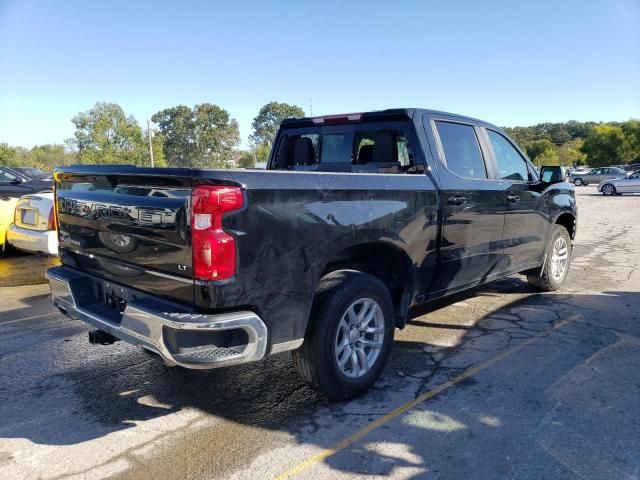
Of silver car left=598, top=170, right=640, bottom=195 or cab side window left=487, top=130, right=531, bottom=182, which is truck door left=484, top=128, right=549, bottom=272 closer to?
cab side window left=487, top=130, right=531, bottom=182

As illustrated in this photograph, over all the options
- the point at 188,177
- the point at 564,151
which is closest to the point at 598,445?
the point at 188,177

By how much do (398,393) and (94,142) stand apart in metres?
49.2

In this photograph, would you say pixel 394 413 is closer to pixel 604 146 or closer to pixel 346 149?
pixel 346 149

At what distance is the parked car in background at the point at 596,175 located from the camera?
1448 inches

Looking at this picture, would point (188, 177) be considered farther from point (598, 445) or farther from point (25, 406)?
point (598, 445)

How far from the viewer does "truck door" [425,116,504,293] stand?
4.16m

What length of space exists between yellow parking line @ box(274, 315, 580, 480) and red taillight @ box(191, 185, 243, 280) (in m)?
1.09

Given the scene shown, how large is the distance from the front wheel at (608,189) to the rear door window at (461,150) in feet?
94.8

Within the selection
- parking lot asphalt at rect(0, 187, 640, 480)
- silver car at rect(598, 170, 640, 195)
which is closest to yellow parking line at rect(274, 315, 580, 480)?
parking lot asphalt at rect(0, 187, 640, 480)

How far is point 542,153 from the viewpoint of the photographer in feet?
244

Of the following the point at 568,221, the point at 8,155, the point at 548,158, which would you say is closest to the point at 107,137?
the point at 8,155

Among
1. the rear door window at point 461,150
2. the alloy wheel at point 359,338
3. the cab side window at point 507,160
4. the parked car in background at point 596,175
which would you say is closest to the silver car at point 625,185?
the parked car in background at point 596,175

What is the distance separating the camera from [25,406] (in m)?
3.42

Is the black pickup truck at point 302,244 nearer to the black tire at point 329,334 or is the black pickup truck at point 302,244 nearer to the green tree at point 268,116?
the black tire at point 329,334
